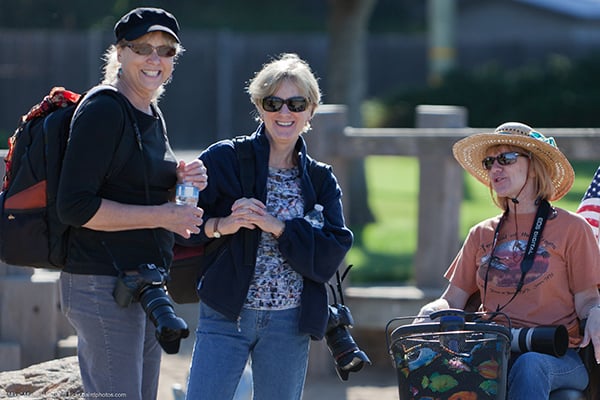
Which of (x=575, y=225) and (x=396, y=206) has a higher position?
(x=575, y=225)

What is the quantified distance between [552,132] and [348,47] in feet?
21.4

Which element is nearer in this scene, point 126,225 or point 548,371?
point 126,225

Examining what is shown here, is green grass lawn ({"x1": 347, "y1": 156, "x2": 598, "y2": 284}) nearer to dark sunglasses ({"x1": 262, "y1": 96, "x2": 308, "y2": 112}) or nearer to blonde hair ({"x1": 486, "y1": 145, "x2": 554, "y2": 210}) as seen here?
blonde hair ({"x1": 486, "y1": 145, "x2": 554, "y2": 210})

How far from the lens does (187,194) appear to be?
3.64 meters

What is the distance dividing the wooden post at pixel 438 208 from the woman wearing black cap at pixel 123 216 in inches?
120

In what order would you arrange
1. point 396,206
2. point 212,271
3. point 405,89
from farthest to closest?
point 405,89, point 396,206, point 212,271

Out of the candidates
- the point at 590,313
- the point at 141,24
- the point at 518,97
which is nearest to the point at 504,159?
the point at 590,313

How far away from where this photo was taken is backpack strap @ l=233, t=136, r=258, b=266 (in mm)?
3854

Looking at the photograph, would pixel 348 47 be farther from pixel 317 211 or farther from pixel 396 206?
pixel 317 211

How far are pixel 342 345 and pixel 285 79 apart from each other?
956 mm

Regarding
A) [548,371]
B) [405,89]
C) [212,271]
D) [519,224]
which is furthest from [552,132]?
[405,89]

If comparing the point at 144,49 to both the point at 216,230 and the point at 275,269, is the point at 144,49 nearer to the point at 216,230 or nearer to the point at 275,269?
the point at 216,230

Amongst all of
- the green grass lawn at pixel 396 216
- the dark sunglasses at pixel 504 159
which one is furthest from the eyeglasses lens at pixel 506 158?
the green grass lawn at pixel 396 216

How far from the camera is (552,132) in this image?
20.0 feet
